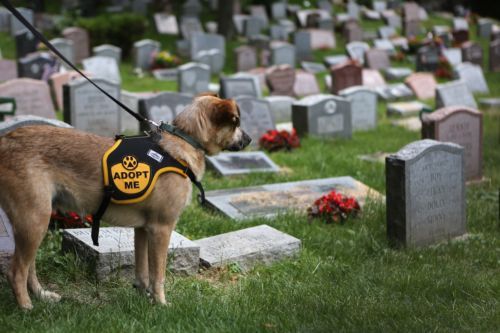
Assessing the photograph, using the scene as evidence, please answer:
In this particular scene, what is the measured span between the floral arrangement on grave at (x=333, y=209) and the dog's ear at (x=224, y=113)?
9.73 ft

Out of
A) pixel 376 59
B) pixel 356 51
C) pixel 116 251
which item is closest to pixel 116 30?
pixel 356 51

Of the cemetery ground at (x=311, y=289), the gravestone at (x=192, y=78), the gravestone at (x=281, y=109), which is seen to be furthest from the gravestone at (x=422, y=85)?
Answer: the cemetery ground at (x=311, y=289)

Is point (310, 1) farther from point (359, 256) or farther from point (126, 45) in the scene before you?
point (359, 256)

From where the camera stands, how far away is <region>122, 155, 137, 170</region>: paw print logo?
4496 mm

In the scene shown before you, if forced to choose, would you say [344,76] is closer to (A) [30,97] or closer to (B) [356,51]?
(B) [356,51]

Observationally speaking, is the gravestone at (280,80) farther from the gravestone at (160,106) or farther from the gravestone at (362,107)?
the gravestone at (160,106)

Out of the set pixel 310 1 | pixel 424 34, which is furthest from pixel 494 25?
pixel 310 1

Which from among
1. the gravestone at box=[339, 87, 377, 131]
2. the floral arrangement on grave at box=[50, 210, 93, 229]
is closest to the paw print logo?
the floral arrangement on grave at box=[50, 210, 93, 229]

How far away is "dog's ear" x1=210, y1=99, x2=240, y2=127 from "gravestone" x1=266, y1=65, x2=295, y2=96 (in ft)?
39.7

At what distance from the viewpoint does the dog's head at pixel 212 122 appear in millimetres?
4672

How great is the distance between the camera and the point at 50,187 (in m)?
4.37

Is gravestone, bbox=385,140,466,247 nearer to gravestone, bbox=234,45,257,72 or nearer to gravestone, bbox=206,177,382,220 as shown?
gravestone, bbox=206,177,382,220

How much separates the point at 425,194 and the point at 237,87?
7935mm

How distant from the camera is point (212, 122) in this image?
471cm
